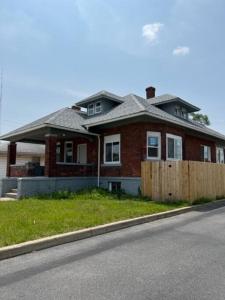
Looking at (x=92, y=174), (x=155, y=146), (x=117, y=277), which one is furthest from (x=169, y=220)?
(x=92, y=174)

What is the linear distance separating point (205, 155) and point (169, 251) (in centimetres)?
1826

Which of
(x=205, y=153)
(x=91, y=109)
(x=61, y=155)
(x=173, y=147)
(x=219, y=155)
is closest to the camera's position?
(x=173, y=147)

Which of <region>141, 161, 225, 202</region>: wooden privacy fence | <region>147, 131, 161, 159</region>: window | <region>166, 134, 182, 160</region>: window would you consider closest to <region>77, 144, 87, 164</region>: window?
<region>147, 131, 161, 159</region>: window

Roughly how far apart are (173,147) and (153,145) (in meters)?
1.97

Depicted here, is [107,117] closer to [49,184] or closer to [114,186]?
[114,186]

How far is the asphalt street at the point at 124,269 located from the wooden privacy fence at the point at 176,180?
5721 mm

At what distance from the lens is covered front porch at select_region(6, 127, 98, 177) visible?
15773 millimetres

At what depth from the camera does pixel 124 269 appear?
16.2ft

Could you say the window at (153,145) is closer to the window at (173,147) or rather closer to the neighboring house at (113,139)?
the neighboring house at (113,139)

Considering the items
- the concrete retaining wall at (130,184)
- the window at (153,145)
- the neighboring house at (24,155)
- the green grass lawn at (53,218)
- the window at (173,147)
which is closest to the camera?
the green grass lawn at (53,218)

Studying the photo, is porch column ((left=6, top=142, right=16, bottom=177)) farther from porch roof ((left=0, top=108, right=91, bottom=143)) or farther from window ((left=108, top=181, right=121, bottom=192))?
window ((left=108, top=181, right=121, bottom=192))

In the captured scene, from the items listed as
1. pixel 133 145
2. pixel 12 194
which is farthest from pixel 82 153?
pixel 12 194

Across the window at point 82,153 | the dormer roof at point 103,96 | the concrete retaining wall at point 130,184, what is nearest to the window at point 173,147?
the concrete retaining wall at point 130,184

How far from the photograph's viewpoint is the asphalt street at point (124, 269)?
4031 mm
